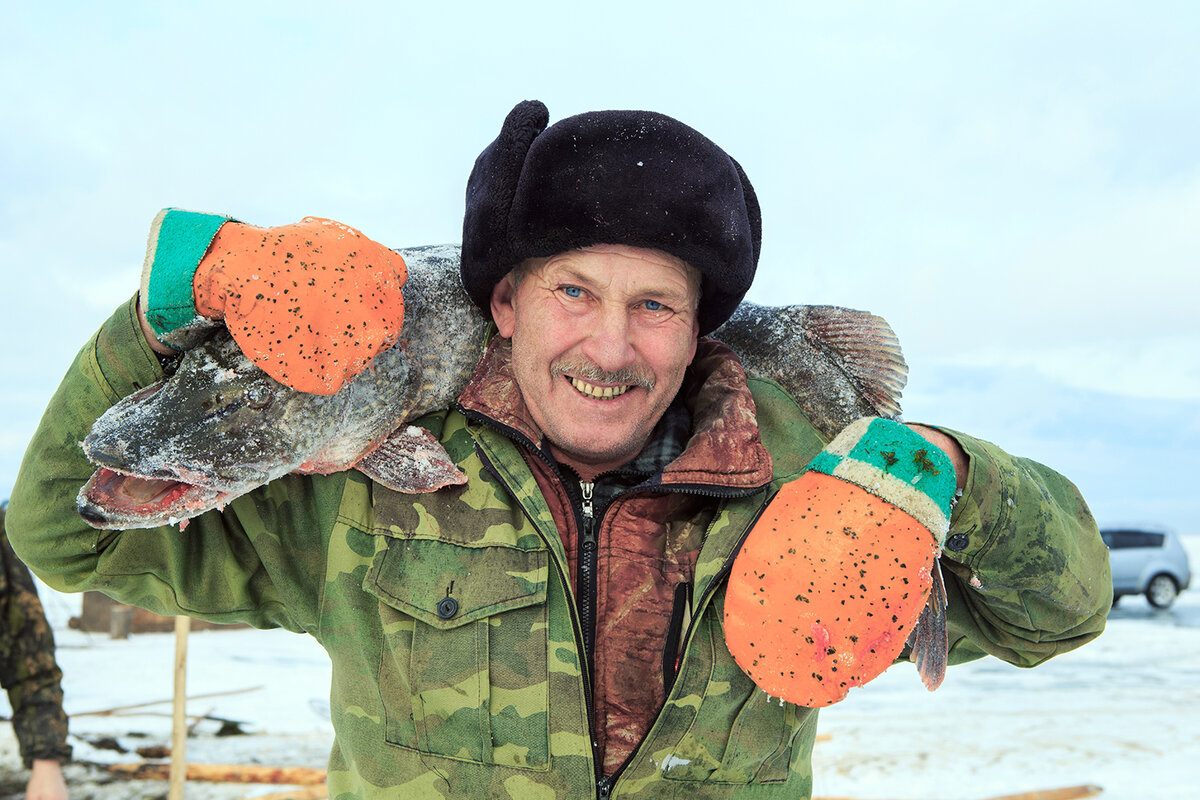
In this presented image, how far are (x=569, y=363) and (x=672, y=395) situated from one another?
25 centimetres

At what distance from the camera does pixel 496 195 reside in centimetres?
175

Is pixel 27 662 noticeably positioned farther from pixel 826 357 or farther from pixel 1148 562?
pixel 1148 562

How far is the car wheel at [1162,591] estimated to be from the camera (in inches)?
501

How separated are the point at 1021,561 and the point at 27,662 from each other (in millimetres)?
4232

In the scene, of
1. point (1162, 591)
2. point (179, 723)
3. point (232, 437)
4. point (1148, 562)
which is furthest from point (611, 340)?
point (1162, 591)

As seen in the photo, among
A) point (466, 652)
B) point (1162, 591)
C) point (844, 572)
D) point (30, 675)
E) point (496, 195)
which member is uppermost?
point (496, 195)

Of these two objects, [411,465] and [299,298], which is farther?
[411,465]

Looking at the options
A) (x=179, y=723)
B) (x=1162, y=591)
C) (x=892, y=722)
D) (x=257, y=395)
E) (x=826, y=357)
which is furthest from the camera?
(x=1162, y=591)

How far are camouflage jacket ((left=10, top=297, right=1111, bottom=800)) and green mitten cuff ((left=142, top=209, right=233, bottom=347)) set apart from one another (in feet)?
0.40

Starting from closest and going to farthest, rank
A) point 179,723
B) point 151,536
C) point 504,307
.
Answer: point 151,536, point 504,307, point 179,723

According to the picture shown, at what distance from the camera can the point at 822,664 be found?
154 cm

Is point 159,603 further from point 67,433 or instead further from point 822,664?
point 822,664

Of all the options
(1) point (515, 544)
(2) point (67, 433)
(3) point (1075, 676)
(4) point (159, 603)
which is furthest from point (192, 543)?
(3) point (1075, 676)

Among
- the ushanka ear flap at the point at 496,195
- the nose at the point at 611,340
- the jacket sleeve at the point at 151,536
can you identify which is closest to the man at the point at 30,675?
the jacket sleeve at the point at 151,536
